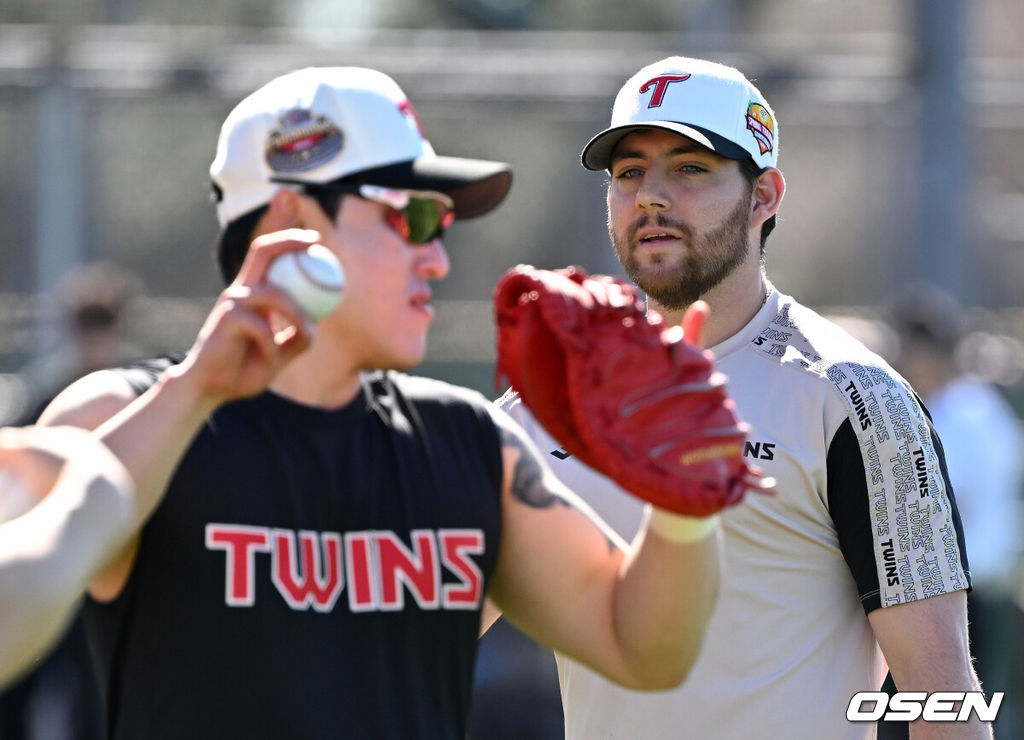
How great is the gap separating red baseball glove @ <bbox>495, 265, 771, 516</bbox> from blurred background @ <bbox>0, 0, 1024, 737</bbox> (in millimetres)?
4597

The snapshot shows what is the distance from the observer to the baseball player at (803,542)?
318cm

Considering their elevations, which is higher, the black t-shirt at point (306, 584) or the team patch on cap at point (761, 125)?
the team patch on cap at point (761, 125)

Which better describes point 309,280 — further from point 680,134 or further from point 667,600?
point 680,134

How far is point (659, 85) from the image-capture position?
3.62 m

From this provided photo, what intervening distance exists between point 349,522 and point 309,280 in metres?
0.52

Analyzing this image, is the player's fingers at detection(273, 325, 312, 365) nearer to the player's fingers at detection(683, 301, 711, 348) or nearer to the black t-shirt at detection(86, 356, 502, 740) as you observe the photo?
the black t-shirt at detection(86, 356, 502, 740)

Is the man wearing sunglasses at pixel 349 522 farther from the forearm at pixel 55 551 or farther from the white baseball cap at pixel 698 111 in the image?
the white baseball cap at pixel 698 111

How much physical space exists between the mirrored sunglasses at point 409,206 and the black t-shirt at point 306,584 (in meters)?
0.32

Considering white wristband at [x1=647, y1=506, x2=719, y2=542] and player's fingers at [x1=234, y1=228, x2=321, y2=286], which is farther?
white wristband at [x1=647, y1=506, x2=719, y2=542]

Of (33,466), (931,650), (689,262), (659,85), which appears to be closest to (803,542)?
(931,650)

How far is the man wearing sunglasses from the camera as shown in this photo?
2.36 metres

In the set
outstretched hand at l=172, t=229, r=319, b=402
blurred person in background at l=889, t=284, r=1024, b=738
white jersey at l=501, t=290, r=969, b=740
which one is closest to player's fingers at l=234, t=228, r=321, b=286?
outstretched hand at l=172, t=229, r=319, b=402

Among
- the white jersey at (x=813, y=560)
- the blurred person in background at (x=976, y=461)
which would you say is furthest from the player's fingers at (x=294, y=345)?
the blurred person in background at (x=976, y=461)

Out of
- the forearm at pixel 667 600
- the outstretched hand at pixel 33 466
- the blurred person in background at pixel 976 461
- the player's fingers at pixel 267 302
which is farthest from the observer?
the blurred person in background at pixel 976 461
